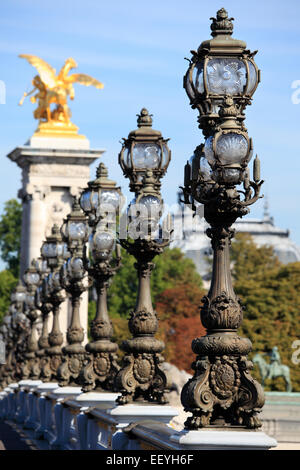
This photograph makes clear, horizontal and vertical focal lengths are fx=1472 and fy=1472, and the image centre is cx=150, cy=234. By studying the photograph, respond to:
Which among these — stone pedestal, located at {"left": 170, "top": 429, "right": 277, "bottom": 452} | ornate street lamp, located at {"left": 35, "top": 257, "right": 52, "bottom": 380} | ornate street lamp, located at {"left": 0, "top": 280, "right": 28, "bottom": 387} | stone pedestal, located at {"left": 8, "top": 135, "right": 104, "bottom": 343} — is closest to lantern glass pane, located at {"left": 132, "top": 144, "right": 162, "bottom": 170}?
stone pedestal, located at {"left": 170, "top": 429, "right": 277, "bottom": 452}

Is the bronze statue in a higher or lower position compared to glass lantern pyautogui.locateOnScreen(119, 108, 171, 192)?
higher

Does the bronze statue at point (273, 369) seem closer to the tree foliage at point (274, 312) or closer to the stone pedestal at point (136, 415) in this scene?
the tree foliage at point (274, 312)

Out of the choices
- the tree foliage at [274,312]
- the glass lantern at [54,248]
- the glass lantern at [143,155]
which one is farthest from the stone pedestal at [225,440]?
the tree foliage at [274,312]

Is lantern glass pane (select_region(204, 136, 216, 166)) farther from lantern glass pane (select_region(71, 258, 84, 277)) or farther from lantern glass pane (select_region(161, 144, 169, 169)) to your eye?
lantern glass pane (select_region(71, 258, 84, 277))

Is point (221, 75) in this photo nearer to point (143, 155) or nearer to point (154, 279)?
point (143, 155)

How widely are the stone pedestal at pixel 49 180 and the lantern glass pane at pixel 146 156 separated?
69459 mm

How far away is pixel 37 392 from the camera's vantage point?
34031 mm

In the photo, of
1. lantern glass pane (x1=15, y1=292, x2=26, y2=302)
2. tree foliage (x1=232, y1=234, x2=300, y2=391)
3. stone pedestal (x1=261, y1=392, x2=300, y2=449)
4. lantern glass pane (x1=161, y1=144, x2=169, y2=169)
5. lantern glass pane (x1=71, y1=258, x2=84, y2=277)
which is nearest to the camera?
lantern glass pane (x1=161, y1=144, x2=169, y2=169)

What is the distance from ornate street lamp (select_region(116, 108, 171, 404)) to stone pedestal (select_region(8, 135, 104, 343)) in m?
69.5

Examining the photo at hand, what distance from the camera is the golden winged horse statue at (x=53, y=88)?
93312mm

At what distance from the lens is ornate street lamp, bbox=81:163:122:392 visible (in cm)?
2291

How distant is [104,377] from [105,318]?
3.05 ft
